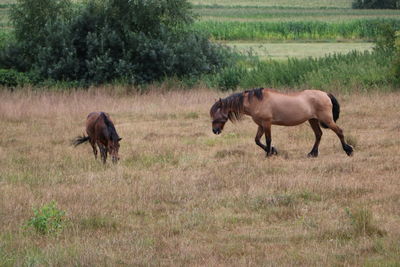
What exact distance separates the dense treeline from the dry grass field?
9769 millimetres

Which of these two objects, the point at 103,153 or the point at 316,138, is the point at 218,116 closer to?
the point at 316,138

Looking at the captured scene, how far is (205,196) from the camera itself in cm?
1092

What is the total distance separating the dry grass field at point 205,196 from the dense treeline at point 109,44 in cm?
977

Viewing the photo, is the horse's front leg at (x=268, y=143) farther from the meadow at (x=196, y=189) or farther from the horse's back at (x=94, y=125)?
the horse's back at (x=94, y=125)

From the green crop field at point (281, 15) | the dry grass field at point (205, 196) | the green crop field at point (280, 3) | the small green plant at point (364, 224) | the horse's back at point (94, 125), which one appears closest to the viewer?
the dry grass field at point (205, 196)

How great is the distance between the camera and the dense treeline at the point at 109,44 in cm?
2844

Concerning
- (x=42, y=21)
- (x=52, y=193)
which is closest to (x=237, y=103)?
(x=52, y=193)

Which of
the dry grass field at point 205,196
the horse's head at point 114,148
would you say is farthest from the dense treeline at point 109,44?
the horse's head at point 114,148

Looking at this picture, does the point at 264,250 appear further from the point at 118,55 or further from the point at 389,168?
the point at 118,55

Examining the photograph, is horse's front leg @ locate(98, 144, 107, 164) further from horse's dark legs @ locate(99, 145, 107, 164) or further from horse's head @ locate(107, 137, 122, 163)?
horse's head @ locate(107, 137, 122, 163)

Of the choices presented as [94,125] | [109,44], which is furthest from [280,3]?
[94,125]

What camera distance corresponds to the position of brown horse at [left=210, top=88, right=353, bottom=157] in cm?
1432

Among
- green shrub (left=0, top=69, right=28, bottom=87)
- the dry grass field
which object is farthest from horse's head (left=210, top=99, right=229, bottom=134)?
green shrub (left=0, top=69, right=28, bottom=87)

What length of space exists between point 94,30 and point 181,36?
3350 mm
